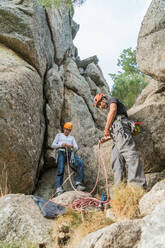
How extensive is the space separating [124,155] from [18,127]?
13.0 feet

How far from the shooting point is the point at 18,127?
324 inches

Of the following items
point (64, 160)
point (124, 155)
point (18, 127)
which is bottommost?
point (64, 160)

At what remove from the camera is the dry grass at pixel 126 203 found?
13.6ft

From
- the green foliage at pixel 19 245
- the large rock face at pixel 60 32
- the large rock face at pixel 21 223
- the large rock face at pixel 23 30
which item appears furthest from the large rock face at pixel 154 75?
the large rock face at pixel 60 32

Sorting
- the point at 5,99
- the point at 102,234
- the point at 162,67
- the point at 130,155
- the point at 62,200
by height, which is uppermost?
the point at 162,67

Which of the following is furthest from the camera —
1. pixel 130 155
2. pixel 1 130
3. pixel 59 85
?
pixel 59 85

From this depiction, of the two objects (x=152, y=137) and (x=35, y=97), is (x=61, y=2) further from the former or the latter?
(x=152, y=137)

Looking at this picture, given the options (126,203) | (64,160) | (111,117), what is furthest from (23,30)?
(126,203)

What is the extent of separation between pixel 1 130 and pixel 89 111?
345 inches

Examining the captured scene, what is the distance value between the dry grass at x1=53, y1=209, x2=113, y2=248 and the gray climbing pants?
1.24 m

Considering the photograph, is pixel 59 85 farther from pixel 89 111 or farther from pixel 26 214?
pixel 26 214

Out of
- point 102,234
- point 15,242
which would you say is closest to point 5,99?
point 15,242

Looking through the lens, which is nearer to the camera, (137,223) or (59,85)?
(137,223)

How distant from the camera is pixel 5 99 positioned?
7.86 m
